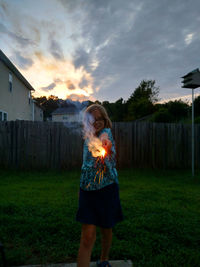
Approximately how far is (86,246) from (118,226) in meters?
1.41

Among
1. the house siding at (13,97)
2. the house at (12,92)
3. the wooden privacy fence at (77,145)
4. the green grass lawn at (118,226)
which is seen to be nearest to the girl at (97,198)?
the green grass lawn at (118,226)

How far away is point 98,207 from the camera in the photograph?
70.4 inches

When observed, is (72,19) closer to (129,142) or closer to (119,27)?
(119,27)

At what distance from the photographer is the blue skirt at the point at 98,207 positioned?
1.77m

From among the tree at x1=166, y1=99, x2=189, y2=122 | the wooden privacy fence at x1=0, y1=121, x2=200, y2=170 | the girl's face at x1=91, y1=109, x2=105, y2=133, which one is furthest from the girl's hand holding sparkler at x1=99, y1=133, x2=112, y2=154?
the tree at x1=166, y1=99, x2=189, y2=122

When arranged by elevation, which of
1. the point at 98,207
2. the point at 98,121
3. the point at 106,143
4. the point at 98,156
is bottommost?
the point at 98,207

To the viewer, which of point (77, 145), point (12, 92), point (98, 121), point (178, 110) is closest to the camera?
point (98, 121)

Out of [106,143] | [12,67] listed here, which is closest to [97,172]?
[106,143]

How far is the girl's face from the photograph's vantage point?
1.94 meters

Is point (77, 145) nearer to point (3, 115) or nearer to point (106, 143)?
point (106, 143)

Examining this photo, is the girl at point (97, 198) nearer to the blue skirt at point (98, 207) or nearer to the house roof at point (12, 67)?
the blue skirt at point (98, 207)

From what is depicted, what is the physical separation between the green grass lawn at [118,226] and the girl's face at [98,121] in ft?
5.03

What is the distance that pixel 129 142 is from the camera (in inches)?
326

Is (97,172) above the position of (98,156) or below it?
below
